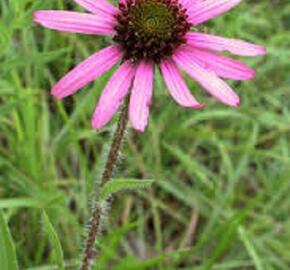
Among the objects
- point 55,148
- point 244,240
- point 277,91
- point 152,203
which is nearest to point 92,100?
point 55,148

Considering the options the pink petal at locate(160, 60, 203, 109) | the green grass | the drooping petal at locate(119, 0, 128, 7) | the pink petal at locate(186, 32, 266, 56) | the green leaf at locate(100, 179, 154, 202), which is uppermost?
the drooping petal at locate(119, 0, 128, 7)

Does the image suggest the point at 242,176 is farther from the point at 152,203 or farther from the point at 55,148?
the point at 55,148

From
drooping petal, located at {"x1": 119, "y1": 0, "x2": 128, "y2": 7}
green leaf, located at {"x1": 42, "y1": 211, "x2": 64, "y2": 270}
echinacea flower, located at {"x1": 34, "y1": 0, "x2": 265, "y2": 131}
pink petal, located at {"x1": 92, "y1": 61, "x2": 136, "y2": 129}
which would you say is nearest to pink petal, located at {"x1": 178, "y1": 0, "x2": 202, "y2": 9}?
echinacea flower, located at {"x1": 34, "y1": 0, "x2": 265, "y2": 131}

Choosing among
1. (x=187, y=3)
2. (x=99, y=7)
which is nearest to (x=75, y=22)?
(x=99, y=7)

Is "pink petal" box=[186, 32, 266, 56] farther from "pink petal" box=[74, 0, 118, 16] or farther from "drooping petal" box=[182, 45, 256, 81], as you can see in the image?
"pink petal" box=[74, 0, 118, 16]

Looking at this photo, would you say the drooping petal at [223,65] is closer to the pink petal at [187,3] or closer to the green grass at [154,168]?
the pink petal at [187,3]
